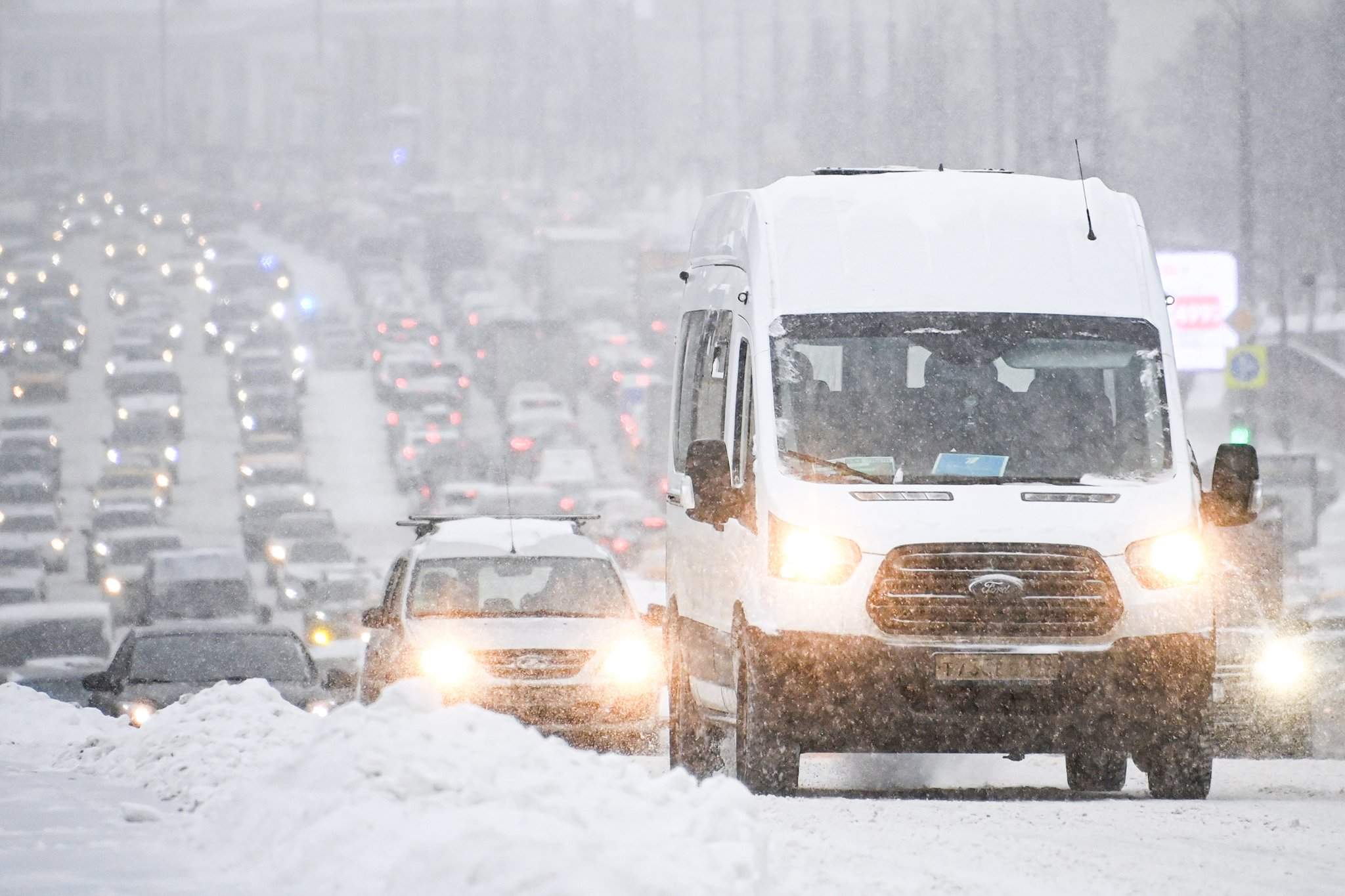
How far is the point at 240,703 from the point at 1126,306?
4.86 m

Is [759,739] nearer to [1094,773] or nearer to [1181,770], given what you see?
[1181,770]

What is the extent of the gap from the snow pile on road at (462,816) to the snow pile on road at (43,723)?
3.97 metres

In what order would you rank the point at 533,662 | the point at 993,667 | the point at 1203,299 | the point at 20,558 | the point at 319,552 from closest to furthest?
the point at 993,667 → the point at 533,662 → the point at 20,558 → the point at 319,552 → the point at 1203,299

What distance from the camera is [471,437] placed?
70000 millimetres

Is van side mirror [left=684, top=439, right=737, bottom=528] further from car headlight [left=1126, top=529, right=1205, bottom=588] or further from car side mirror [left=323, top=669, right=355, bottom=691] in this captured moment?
car side mirror [left=323, top=669, right=355, bottom=691]

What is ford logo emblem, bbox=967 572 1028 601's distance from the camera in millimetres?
10445

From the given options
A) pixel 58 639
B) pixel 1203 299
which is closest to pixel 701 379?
pixel 58 639

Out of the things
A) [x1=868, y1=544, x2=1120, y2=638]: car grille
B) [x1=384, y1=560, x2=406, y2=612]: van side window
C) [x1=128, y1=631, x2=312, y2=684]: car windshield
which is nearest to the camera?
[x1=868, y1=544, x2=1120, y2=638]: car grille

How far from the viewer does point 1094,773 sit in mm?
12391

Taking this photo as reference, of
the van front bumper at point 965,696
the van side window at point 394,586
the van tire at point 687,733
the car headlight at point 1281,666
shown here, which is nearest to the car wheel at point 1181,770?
the van front bumper at point 965,696

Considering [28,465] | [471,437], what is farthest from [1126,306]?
[471,437]

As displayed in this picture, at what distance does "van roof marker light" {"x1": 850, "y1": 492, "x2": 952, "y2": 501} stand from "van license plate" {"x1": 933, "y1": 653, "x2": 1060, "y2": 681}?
0.68 m

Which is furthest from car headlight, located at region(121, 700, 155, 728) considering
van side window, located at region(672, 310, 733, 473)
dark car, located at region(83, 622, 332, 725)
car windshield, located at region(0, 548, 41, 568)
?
car windshield, located at region(0, 548, 41, 568)

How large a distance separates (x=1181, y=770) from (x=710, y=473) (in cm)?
256
